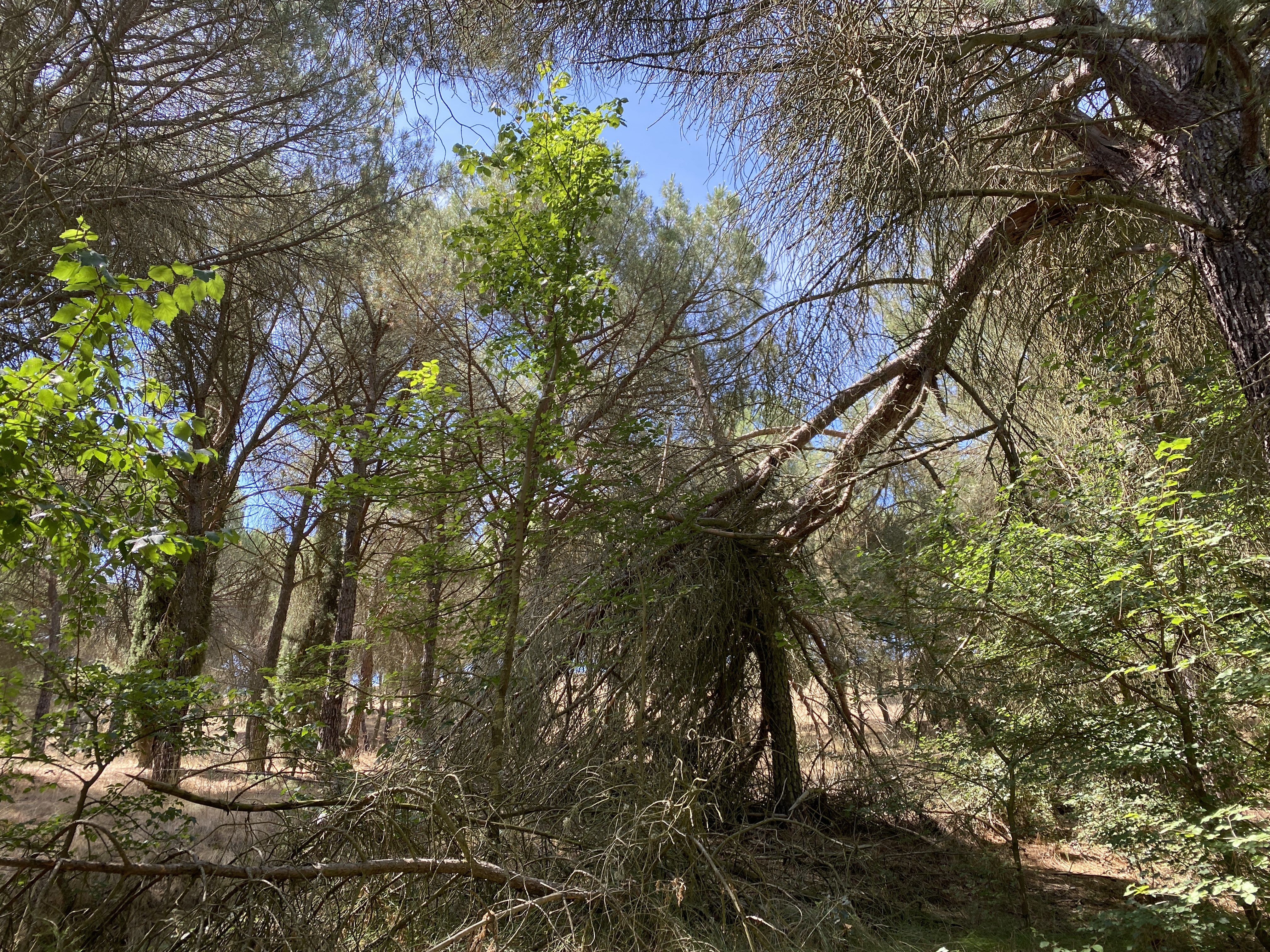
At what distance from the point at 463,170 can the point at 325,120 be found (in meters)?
2.72

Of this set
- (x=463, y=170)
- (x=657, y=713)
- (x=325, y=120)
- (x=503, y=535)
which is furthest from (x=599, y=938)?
(x=325, y=120)

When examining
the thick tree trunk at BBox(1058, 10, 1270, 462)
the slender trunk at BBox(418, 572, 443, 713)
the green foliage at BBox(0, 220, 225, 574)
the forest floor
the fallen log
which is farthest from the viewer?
the slender trunk at BBox(418, 572, 443, 713)

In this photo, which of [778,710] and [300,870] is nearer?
[300,870]

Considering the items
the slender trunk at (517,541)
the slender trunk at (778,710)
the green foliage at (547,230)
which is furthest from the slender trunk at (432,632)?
the slender trunk at (778,710)

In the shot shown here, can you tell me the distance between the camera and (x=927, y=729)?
21.6 feet

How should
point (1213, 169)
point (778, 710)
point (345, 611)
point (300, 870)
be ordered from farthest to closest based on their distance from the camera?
point (345, 611)
point (778, 710)
point (1213, 169)
point (300, 870)

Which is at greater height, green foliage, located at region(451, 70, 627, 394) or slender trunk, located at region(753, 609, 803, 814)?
green foliage, located at region(451, 70, 627, 394)

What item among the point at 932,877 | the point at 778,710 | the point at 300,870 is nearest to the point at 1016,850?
the point at 932,877

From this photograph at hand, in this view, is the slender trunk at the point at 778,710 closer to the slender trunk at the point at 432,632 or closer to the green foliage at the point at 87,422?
the slender trunk at the point at 432,632

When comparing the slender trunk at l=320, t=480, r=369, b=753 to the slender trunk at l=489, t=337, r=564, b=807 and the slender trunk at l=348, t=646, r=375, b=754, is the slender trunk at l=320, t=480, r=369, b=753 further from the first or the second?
the slender trunk at l=489, t=337, r=564, b=807

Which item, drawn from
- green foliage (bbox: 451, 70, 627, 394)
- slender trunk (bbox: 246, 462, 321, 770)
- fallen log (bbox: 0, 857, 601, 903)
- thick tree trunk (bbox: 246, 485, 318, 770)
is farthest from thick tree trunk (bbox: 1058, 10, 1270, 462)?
thick tree trunk (bbox: 246, 485, 318, 770)

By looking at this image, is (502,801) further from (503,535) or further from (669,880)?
(503,535)

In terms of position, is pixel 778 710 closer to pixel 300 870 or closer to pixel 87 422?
pixel 300 870

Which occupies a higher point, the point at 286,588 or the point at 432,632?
the point at 286,588
